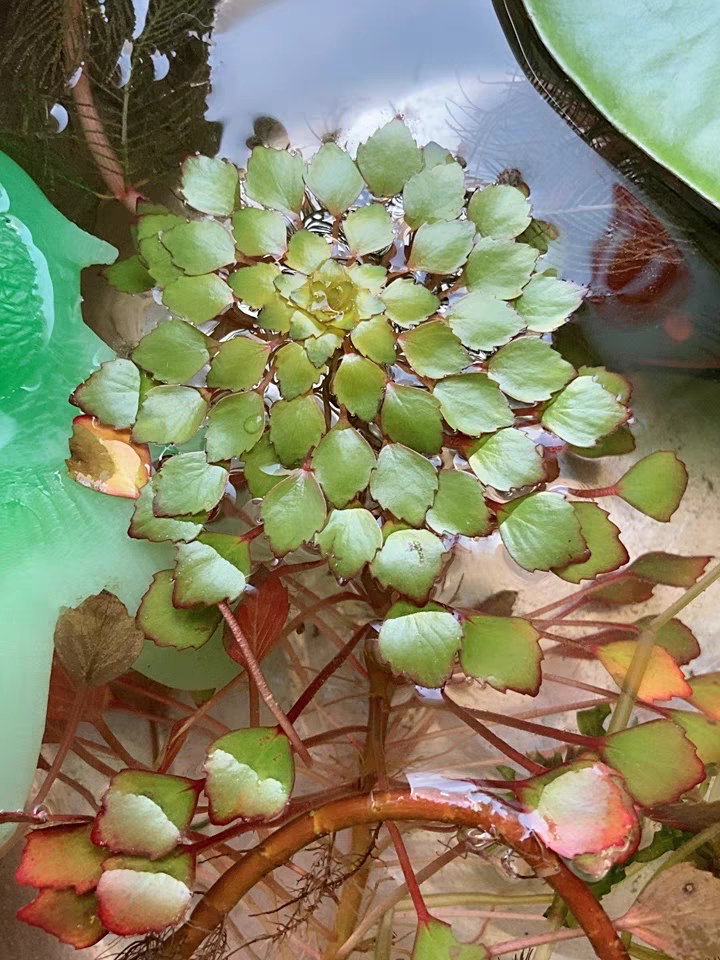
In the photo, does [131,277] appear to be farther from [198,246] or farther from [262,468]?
[262,468]

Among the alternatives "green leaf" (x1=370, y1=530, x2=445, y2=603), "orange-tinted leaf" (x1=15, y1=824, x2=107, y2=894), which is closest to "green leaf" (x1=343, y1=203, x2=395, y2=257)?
"green leaf" (x1=370, y1=530, x2=445, y2=603)

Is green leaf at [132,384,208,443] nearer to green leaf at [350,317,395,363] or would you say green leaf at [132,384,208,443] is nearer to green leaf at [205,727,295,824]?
green leaf at [350,317,395,363]

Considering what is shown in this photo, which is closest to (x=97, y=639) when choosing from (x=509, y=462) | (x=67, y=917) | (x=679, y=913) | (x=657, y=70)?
(x=67, y=917)

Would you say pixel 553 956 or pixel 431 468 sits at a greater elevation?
pixel 431 468

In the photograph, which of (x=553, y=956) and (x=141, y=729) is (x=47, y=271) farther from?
(x=553, y=956)

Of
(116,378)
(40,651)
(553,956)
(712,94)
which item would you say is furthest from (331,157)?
(553,956)

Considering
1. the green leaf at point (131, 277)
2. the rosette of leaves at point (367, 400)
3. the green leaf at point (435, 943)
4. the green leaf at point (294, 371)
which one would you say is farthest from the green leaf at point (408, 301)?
the green leaf at point (435, 943)
